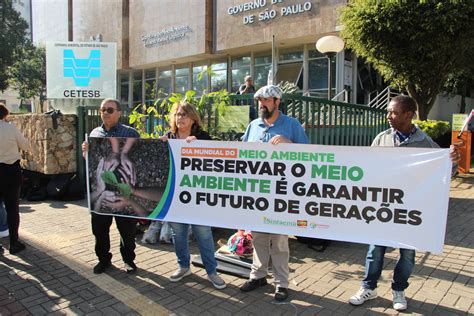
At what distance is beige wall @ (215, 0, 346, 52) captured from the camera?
15.2m

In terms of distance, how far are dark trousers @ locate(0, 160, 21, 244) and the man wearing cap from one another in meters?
2.98

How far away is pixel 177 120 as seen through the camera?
395cm

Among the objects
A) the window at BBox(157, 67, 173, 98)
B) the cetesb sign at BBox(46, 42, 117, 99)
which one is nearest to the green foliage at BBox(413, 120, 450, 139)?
the cetesb sign at BBox(46, 42, 117, 99)

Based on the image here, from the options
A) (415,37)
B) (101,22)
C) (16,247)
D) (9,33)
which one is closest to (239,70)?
(101,22)

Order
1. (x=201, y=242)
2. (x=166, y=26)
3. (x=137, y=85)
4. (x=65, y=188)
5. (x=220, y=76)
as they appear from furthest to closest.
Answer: (x=137, y=85) → (x=166, y=26) → (x=220, y=76) → (x=65, y=188) → (x=201, y=242)

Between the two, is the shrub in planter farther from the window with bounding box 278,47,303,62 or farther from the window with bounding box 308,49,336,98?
the window with bounding box 278,47,303,62

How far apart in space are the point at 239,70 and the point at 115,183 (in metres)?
16.7

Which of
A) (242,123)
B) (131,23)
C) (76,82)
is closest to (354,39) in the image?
(242,123)

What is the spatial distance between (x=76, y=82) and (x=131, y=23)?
1623 centimetres

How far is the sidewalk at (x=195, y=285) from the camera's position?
3490mm

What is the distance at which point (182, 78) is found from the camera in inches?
915

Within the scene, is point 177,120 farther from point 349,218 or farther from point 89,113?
point 89,113

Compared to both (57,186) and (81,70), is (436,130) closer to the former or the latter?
(81,70)

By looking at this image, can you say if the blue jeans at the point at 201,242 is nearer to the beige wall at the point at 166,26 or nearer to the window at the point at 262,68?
the window at the point at 262,68
